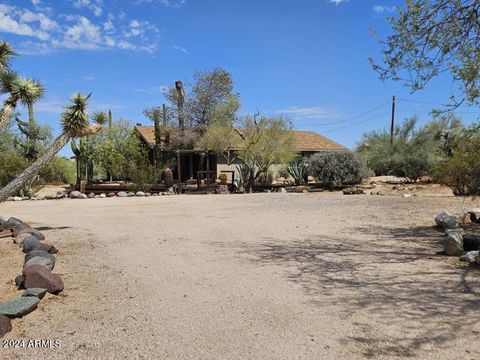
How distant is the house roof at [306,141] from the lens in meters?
33.2

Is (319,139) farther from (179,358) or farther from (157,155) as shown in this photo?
(179,358)

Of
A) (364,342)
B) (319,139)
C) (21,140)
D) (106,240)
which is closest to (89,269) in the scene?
(106,240)

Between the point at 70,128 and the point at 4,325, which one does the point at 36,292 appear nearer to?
the point at 4,325

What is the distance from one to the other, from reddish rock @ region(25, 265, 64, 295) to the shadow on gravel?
3015mm

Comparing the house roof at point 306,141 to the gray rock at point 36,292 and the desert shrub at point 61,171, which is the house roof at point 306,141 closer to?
the desert shrub at point 61,171

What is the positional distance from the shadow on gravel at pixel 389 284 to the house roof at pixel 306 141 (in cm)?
2369

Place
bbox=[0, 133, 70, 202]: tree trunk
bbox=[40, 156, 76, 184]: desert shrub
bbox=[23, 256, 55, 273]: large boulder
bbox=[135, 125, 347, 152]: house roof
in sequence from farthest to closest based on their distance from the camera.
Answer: bbox=[40, 156, 76, 184]: desert shrub
bbox=[135, 125, 347, 152]: house roof
bbox=[0, 133, 70, 202]: tree trunk
bbox=[23, 256, 55, 273]: large boulder

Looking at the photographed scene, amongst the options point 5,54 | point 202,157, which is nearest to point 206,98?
point 202,157

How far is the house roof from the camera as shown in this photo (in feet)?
109

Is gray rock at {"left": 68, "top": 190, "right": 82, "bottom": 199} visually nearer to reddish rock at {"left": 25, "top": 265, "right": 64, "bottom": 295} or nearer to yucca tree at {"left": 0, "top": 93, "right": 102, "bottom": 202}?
yucca tree at {"left": 0, "top": 93, "right": 102, "bottom": 202}

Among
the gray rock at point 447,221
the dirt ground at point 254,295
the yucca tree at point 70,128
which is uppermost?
the yucca tree at point 70,128

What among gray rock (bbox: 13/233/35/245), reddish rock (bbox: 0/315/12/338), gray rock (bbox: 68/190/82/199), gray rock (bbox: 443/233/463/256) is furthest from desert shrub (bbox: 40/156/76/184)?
reddish rock (bbox: 0/315/12/338)

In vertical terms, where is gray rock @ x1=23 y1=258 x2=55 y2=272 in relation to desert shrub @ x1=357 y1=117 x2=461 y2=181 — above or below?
below

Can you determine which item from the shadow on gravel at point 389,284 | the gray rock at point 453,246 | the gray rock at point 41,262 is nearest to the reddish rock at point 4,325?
the gray rock at point 41,262
